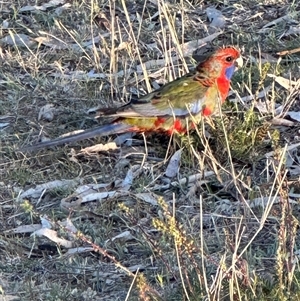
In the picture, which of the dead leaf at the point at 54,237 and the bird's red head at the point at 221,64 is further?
the bird's red head at the point at 221,64

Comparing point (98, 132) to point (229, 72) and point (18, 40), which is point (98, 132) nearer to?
point (229, 72)

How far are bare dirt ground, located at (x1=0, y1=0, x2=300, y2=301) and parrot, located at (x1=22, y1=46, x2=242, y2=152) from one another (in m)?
0.08

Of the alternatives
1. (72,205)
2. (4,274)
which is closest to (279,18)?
(72,205)

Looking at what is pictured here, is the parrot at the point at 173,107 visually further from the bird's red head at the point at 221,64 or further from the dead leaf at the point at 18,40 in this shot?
the dead leaf at the point at 18,40

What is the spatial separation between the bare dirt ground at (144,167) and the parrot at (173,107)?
0.27 feet

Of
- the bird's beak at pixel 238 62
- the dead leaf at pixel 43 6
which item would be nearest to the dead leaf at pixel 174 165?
the bird's beak at pixel 238 62

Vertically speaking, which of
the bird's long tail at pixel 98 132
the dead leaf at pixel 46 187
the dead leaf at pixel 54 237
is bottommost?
A: the dead leaf at pixel 46 187

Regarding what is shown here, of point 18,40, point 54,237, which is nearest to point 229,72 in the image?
point 54,237

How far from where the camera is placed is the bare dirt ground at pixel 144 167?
376 cm

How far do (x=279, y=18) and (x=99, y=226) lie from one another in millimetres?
2636

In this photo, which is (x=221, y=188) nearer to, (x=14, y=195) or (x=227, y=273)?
(x=14, y=195)

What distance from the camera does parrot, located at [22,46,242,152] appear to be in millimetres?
5180

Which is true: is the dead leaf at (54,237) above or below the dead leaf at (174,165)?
above

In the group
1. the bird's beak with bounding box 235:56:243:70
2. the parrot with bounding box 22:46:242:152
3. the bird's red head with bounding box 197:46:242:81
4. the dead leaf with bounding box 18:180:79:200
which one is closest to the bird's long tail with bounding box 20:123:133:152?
the parrot with bounding box 22:46:242:152
